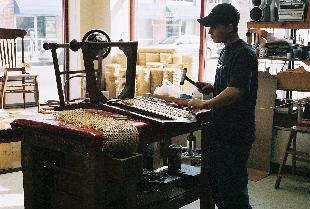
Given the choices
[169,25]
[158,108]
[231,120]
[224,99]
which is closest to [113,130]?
[158,108]

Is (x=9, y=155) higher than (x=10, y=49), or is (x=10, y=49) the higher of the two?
(x=10, y=49)

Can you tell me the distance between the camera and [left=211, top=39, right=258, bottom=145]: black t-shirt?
8.56 ft

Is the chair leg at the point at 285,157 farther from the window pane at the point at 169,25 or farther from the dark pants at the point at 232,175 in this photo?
the window pane at the point at 169,25

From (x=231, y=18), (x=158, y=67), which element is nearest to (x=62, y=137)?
(x=231, y=18)

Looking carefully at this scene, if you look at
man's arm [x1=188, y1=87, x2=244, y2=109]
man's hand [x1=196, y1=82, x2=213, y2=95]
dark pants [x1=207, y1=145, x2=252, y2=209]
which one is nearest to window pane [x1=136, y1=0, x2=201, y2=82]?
man's hand [x1=196, y1=82, x2=213, y2=95]

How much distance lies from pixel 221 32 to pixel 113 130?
3.24 ft

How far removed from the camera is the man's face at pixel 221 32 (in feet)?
8.86

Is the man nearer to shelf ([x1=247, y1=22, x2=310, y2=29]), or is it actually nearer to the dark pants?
the dark pants

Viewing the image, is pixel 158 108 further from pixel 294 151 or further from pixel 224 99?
pixel 294 151

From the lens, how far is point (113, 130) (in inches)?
85.7

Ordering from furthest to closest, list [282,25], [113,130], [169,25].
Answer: [169,25], [282,25], [113,130]

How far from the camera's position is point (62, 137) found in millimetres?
2314

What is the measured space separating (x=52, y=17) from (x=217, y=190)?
613cm

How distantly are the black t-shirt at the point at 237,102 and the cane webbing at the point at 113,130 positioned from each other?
0.69 meters
